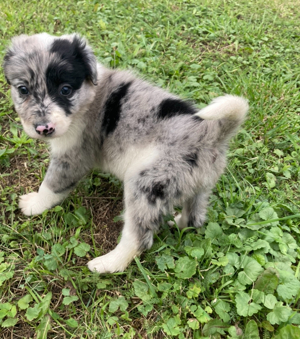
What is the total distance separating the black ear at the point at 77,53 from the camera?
212cm

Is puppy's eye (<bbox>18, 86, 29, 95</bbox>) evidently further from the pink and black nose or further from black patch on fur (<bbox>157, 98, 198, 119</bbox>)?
black patch on fur (<bbox>157, 98, 198, 119</bbox>)

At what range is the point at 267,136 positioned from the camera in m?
3.22

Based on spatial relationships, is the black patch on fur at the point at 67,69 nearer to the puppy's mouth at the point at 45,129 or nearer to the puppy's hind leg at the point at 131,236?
the puppy's mouth at the point at 45,129

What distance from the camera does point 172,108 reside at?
212cm

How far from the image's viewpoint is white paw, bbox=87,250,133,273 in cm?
215

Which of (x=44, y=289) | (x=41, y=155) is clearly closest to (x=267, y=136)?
(x=41, y=155)

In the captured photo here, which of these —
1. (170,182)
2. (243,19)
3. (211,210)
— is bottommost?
(211,210)

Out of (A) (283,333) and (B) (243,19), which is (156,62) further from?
(A) (283,333)

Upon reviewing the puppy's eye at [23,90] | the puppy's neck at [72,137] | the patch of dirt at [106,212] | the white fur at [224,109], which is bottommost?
the patch of dirt at [106,212]

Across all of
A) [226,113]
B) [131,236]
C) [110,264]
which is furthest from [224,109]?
[110,264]

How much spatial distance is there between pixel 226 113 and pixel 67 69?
1158mm

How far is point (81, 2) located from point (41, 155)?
3286mm

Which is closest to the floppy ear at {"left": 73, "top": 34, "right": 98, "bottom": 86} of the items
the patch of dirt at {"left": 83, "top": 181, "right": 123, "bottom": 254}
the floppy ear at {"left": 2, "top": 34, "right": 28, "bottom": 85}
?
the floppy ear at {"left": 2, "top": 34, "right": 28, "bottom": 85}

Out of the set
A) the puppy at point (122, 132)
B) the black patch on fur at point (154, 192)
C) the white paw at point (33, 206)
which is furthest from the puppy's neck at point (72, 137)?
the black patch on fur at point (154, 192)
